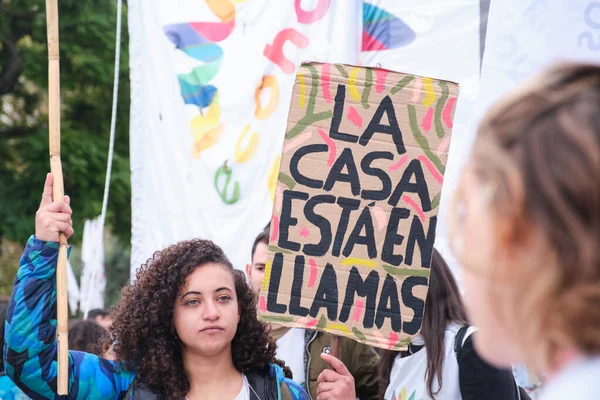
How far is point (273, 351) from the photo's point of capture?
2.93 metres

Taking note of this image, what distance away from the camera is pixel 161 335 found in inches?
110

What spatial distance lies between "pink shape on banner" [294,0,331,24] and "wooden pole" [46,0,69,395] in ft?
7.99

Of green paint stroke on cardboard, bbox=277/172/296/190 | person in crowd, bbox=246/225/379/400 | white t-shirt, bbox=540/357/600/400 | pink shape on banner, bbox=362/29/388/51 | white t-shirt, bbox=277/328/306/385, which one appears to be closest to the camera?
white t-shirt, bbox=540/357/600/400

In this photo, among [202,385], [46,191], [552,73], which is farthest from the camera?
[202,385]

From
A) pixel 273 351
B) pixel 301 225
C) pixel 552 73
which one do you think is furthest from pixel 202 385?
pixel 552 73

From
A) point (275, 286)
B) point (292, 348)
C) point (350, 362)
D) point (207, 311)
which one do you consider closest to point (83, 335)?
point (292, 348)

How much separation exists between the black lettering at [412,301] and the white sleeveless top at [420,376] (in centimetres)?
27

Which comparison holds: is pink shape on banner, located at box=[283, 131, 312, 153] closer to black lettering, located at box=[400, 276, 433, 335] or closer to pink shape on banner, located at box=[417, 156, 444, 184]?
pink shape on banner, located at box=[417, 156, 444, 184]

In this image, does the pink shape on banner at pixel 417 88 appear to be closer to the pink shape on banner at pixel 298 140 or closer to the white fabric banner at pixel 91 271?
the pink shape on banner at pixel 298 140

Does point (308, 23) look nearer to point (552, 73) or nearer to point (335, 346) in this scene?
point (335, 346)

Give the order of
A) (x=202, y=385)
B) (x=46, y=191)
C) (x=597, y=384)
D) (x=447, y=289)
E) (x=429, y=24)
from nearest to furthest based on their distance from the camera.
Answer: (x=597, y=384)
(x=46, y=191)
(x=202, y=385)
(x=447, y=289)
(x=429, y=24)

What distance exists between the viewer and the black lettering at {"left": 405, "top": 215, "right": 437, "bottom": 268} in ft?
8.75

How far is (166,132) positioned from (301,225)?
2487 mm

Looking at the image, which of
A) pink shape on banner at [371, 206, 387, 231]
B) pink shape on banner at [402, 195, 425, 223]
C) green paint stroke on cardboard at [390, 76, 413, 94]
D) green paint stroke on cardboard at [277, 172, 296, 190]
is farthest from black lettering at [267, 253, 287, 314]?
green paint stroke on cardboard at [390, 76, 413, 94]
